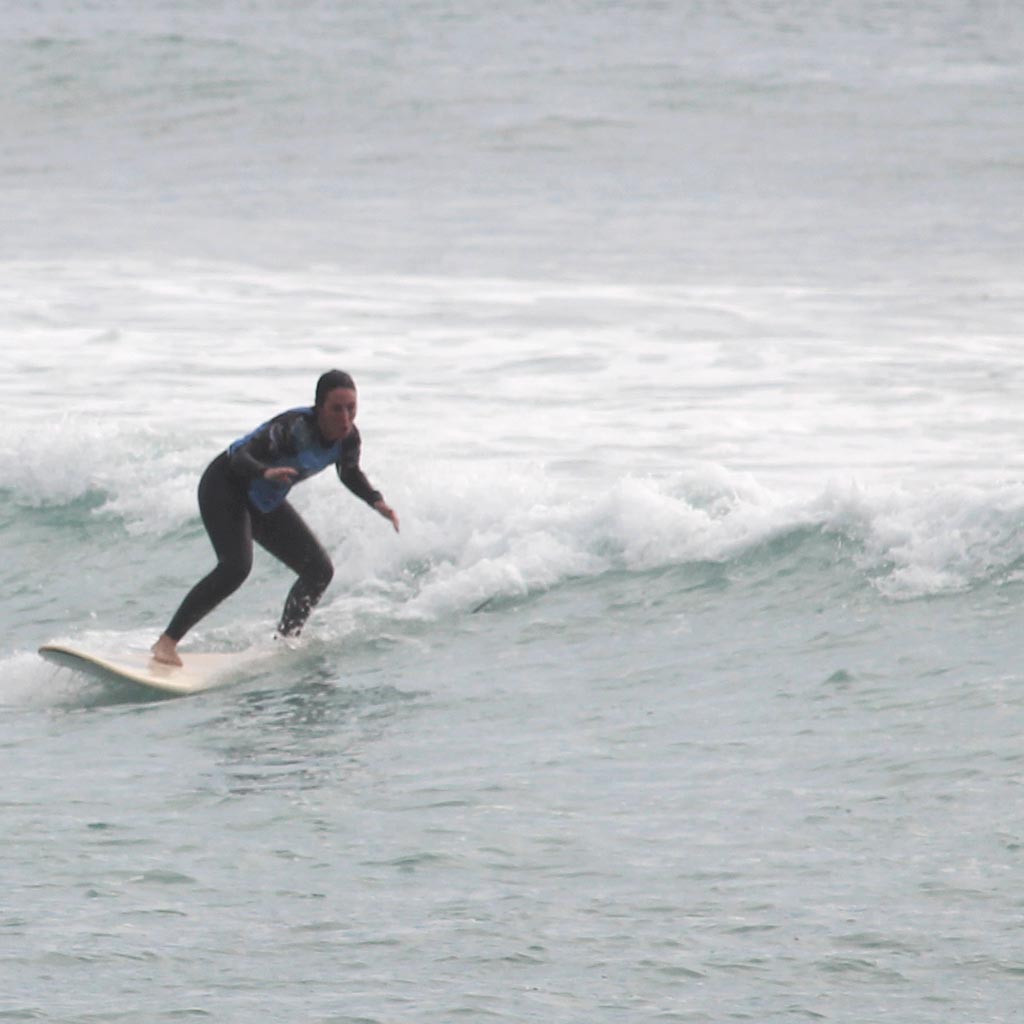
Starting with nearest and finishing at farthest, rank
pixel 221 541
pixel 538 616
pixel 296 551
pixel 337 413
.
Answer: pixel 337 413 < pixel 221 541 < pixel 296 551 < pixel 538 616

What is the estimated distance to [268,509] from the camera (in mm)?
9820

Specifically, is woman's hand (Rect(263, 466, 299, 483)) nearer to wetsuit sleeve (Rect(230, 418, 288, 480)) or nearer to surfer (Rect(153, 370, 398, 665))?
surfer (Rect(153, 370, 398, 665))

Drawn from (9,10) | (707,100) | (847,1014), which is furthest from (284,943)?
(9,10)

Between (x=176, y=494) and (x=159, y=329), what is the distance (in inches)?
251

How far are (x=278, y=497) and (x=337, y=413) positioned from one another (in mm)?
786

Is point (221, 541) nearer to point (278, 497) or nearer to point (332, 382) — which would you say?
point (278, 497)

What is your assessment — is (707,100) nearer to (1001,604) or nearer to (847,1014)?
(1001,604)

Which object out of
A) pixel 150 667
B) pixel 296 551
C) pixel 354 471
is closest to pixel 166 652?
pixel 150 667

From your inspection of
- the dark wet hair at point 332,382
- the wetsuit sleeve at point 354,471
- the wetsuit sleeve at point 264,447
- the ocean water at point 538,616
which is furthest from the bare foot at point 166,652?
the dark wet hair at point 332,382

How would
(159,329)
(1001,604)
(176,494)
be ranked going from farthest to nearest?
(159,329) → (176,494) → (1001,604)

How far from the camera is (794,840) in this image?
22.1 ft

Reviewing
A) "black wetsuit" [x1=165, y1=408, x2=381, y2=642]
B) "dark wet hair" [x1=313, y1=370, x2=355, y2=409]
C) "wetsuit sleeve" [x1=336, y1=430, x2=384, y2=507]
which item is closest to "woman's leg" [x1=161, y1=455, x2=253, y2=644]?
"black wetsuit" [x1=165, y1=408, x2=381, y2=642]

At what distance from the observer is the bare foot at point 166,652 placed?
31.2 feet

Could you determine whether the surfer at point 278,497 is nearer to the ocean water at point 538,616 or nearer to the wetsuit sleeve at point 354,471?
the wetsuit sleeve at point 354,471
